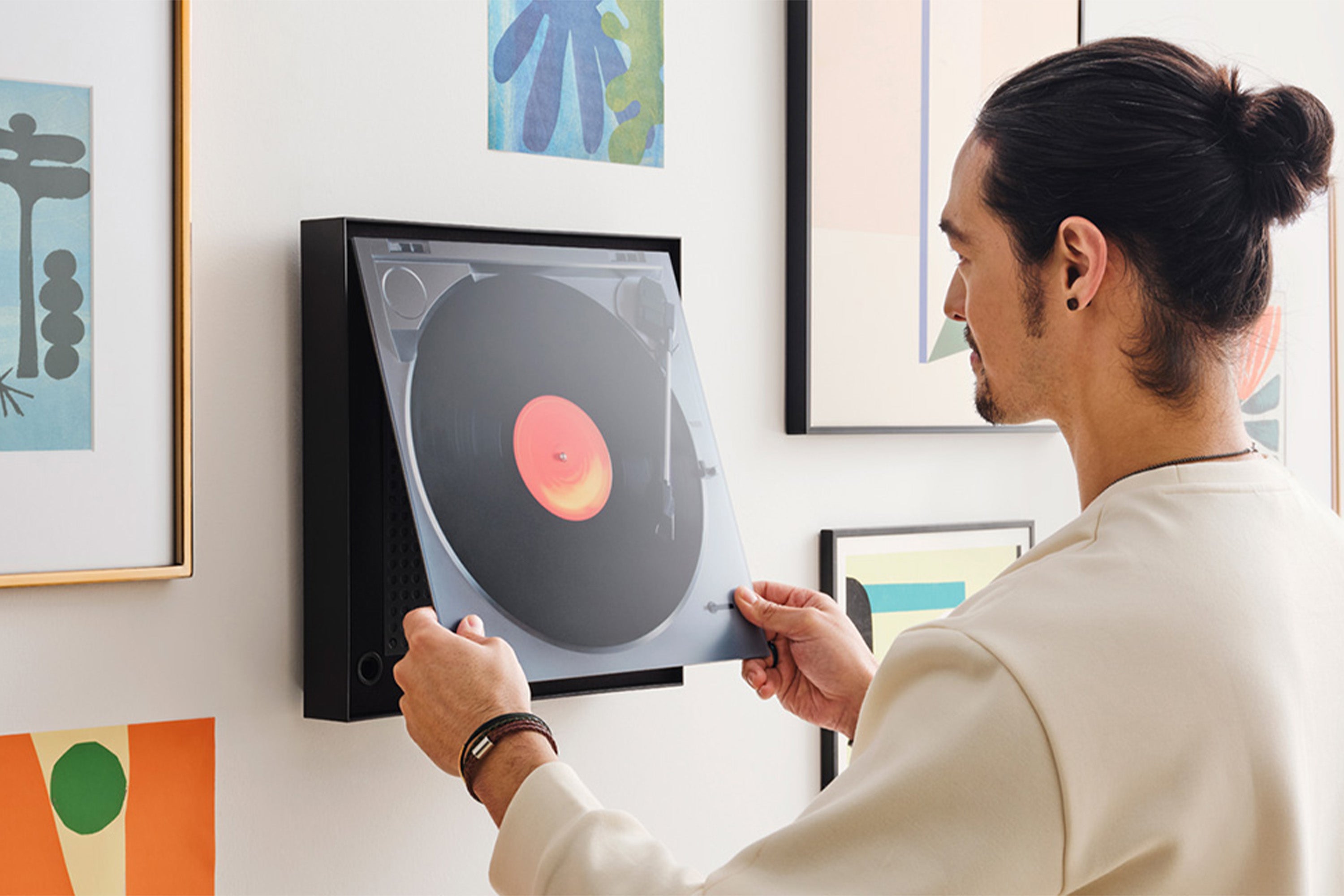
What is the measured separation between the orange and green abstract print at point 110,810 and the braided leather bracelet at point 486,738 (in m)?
0.28

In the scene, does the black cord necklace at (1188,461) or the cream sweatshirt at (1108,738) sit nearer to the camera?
the cream sweatshirt at (1108,738)

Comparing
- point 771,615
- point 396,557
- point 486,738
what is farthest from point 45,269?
point 771,615

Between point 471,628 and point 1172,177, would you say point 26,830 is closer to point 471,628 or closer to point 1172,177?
point 471,628

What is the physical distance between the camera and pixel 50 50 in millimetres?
1003

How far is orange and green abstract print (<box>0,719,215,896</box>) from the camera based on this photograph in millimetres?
1010

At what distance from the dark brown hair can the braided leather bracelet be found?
463 millimetres

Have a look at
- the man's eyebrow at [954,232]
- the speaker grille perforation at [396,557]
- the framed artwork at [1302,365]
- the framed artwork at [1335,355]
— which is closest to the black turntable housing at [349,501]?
the speaker grille perforation at [396,557]

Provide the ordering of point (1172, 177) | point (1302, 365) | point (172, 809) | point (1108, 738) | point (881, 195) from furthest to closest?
point (1302, 365) → point (881, 195) → point (172, 809) → point (1172, 177) → point (1108, 738)

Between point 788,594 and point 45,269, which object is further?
point 788,594

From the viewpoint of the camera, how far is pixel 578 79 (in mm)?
1294

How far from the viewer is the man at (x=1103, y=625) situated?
75 cm

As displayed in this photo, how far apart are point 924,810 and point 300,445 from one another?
631mm

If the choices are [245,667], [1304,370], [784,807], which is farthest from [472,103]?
[1304,370]

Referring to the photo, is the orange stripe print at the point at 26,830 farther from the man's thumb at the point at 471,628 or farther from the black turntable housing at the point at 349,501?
the man's thumb at the point at 471,628
